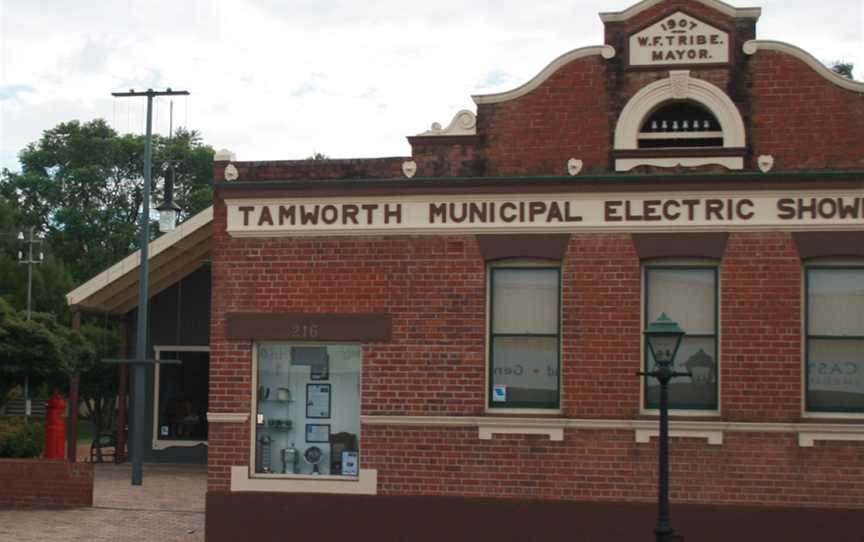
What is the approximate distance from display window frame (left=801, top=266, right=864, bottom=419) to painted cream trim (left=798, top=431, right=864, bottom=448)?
232 mm

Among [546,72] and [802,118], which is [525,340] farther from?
[802,118]

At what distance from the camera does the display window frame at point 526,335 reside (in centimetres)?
1460

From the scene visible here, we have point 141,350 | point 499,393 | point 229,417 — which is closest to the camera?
point 499,393

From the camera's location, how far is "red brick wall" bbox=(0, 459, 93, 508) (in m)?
18.1

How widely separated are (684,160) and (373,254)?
12.2 feet

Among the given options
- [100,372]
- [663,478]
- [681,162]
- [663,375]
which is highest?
[681,162]

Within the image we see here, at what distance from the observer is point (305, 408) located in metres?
15.4

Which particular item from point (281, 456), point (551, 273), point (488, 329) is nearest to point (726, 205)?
point (551, 273)

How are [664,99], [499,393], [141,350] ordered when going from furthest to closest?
1. [141,350]
2. [499,393]
3. [664,99]

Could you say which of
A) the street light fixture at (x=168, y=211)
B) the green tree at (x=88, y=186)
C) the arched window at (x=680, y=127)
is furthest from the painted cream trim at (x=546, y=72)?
the green tree at (x=88, y=186)

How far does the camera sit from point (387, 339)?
48.8 ft

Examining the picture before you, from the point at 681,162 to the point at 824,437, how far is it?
11.1ft

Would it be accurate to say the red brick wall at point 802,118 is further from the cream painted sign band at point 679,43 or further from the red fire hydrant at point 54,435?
the red fire hydrant at point 54,435

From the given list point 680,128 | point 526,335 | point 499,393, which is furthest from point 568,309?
point 680,128
